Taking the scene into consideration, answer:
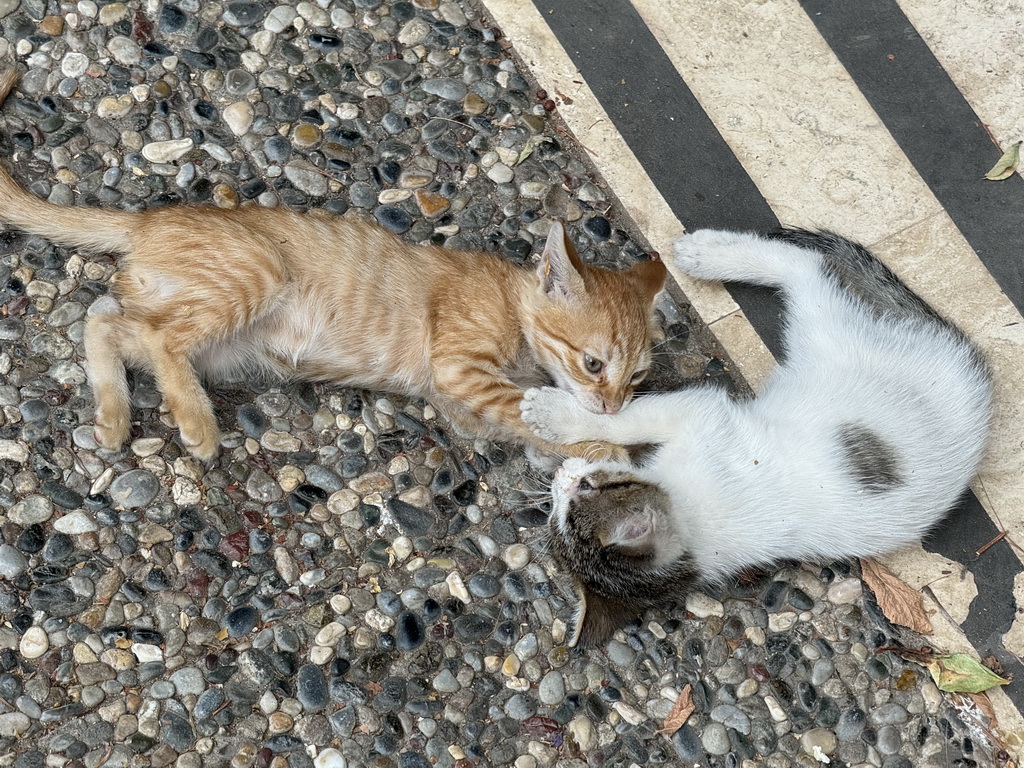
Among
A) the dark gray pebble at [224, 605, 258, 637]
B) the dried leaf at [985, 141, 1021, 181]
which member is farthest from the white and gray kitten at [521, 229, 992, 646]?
the dark gray pebble at [224, 605, 258, 637]

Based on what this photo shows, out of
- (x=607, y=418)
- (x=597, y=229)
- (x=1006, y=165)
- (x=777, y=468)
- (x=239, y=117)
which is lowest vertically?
(x=607, y=418)

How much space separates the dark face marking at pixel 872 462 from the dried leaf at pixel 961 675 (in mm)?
705

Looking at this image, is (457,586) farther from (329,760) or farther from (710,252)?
(710,252)

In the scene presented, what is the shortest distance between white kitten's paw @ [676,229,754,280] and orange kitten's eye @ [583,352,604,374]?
727 mm

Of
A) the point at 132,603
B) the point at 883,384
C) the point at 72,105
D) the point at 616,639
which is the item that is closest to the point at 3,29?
the point at 72,105

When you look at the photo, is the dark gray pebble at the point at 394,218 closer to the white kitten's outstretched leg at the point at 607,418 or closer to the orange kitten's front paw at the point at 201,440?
the white kitten's outstretched leg at the point at 607,418

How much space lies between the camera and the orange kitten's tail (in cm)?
349

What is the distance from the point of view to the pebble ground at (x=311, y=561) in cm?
317

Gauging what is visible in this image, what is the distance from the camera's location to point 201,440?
11.2 ft

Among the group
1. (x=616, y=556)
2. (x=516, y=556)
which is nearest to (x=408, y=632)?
(x=516, y=556)

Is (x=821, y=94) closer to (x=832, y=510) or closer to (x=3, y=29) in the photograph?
(x=832, y=510)

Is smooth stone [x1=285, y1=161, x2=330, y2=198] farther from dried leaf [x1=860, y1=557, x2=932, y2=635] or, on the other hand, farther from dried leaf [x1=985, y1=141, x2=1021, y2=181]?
dried leaf [x1=985, y1=141, x2=1021, y2=181]

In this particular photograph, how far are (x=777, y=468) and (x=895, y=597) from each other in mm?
701

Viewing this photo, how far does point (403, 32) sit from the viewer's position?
14.1 ft
